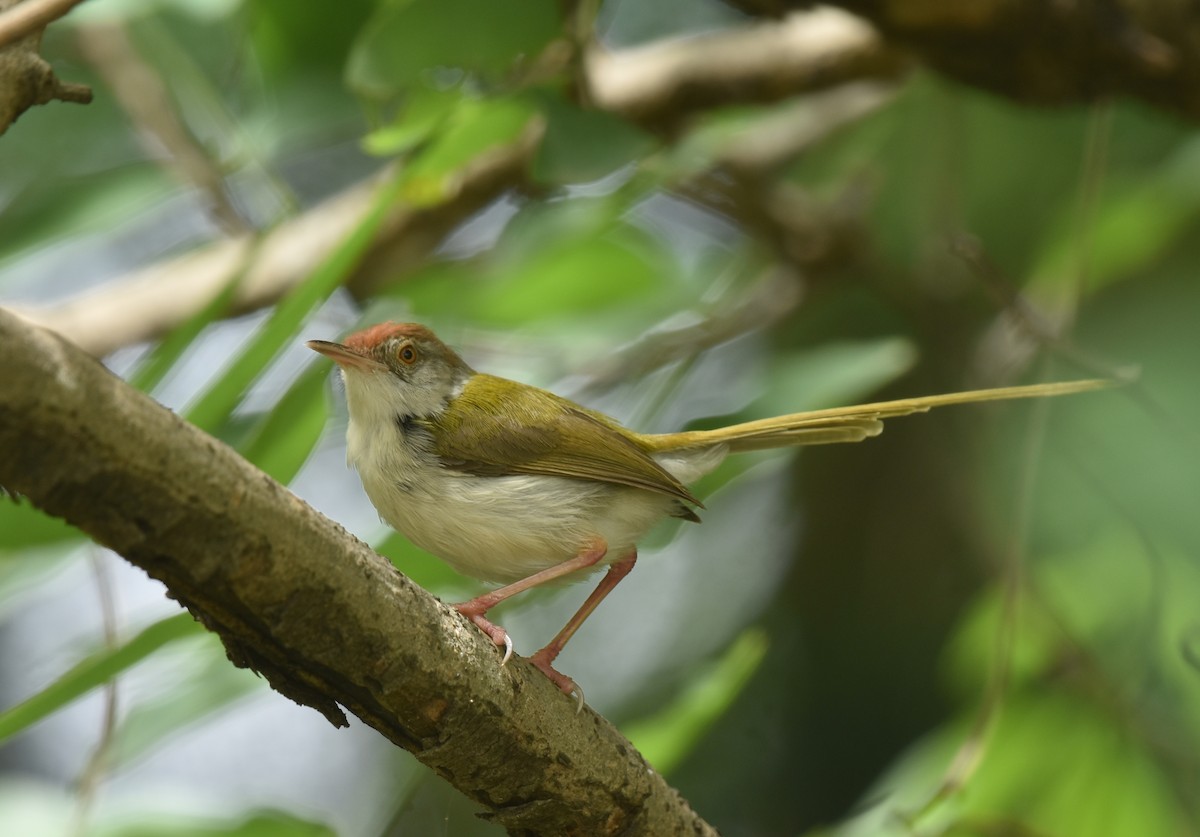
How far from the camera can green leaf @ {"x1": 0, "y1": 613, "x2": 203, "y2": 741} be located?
7.93ft

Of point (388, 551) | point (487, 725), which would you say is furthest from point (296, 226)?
point (487, 725)

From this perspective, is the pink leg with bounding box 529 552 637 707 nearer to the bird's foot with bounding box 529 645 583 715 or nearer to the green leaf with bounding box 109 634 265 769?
the bird's foot with bounding box 529 645 583 715

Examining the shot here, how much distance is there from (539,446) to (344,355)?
578 millimetres

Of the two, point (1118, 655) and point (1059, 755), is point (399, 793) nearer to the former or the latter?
point (1059, 755)

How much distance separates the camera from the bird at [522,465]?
302 cm

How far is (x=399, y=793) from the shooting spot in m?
3.34

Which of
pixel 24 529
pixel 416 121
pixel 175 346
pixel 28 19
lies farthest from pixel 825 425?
pixel 28 19

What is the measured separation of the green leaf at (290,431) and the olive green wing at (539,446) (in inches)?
14.9

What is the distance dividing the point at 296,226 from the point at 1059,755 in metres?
3.42

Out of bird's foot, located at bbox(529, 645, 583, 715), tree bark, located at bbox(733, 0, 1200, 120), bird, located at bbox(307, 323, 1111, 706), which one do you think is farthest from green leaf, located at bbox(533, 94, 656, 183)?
bird's foot, located at bbox(529, 645, 583, 715)

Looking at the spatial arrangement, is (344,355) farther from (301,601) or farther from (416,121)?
(301,601)

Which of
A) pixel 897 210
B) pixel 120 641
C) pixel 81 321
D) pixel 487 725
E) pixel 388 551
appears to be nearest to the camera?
pixel 487 725

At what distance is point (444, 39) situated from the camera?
3.21m

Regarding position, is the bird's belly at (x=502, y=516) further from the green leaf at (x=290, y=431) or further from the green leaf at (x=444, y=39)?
the green leaf at (x=444, y=39)
